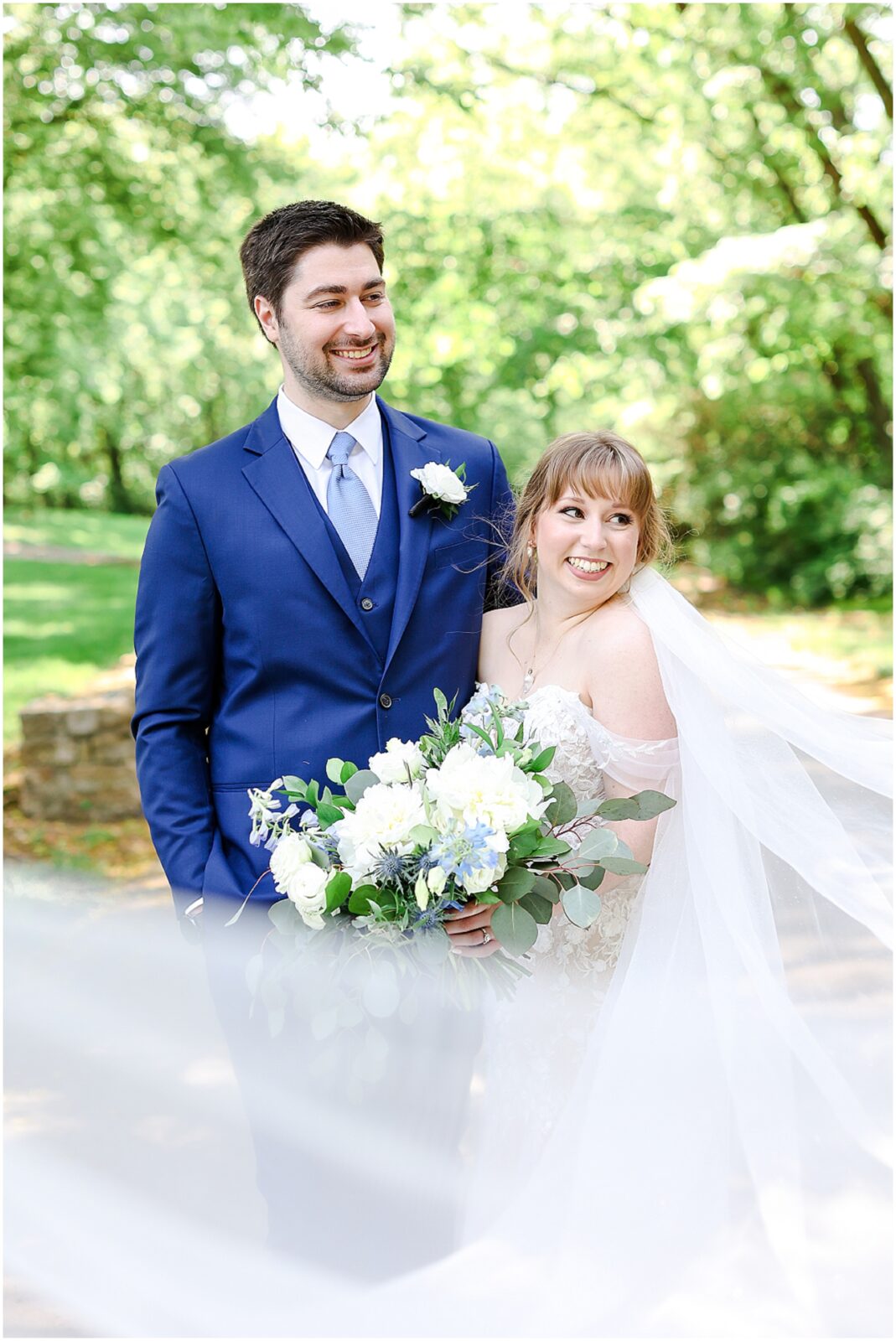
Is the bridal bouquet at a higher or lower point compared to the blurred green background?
lower

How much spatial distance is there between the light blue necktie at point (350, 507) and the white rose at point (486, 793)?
0.76 m

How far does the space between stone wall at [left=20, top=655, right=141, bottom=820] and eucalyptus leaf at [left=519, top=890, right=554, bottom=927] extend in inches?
246

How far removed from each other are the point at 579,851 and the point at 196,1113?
947 mm

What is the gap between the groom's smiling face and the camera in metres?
2.70

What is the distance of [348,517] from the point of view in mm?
2820

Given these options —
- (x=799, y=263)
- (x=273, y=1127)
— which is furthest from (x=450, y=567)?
(x=799, y=263)

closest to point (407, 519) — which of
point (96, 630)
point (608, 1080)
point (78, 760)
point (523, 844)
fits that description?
point (523, 844)

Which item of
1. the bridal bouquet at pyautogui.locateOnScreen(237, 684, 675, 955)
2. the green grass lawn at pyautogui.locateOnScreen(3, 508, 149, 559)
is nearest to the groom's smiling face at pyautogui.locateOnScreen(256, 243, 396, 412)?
the bridal bouquet at pyautogui.locateOnScreen(237, 684, 675, 955)

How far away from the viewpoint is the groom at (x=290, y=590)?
2713 mm

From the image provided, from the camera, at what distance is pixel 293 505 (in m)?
2.74

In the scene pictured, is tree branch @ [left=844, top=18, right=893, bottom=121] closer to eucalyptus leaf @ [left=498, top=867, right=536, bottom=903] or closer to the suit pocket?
the suit pocket

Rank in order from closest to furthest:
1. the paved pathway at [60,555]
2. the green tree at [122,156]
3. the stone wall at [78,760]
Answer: the green tree at [122,156]
the stone wall at [78,760]
the paved pathway at [60,555]

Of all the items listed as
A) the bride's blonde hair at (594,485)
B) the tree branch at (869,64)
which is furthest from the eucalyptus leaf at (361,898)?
the tree branch at (869,64)

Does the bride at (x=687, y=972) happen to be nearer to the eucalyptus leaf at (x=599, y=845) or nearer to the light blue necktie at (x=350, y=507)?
the eucalyptus leaf at (x=599, y=845)
